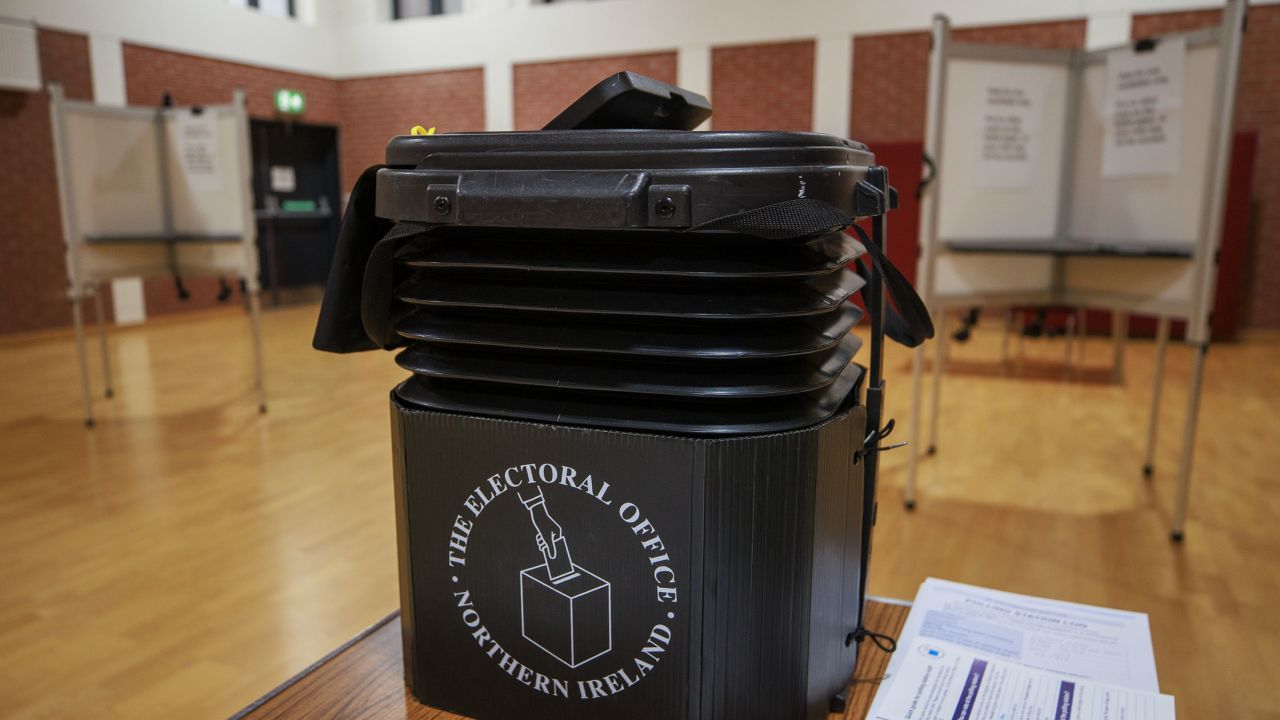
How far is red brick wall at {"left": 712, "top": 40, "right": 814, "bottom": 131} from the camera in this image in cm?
→ 744

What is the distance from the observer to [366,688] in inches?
28.4

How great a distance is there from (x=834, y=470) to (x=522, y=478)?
0.71 feet

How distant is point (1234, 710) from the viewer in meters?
1.65

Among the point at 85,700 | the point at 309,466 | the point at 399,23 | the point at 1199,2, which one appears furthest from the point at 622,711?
the point at 399,23

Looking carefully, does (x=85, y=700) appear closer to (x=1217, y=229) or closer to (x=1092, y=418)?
(x=1217, y=229)

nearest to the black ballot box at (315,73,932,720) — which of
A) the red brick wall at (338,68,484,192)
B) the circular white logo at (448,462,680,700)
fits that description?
the circular white logo at (448,462,680,700)

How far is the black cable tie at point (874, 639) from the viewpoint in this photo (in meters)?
0.71

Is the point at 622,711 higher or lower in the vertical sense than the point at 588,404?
lower

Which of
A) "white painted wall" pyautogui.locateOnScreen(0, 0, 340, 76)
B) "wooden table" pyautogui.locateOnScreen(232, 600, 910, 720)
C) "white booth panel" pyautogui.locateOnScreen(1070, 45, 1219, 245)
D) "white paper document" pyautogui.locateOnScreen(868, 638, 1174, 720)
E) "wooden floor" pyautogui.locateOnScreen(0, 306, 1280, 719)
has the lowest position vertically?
"wooden floor" pyautogui.locateOnScreen(0, 306, 1280, 719)

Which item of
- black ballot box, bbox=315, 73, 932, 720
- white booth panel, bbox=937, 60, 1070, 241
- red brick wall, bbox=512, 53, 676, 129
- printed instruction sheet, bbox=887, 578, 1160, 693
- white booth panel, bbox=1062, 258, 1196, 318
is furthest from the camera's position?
red brick wall, bbox=512, 53, 676, 129

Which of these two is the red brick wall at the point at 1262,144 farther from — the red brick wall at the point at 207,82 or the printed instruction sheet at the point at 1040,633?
the red brick wall at the point at 207,82

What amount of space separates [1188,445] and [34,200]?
7.17 metres

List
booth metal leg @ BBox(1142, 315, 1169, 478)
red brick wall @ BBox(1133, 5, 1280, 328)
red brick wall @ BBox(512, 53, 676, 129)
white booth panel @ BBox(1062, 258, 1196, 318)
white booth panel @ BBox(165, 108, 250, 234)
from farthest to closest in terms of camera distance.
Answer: red brick wall @ BBox(512, 53, 676, 129), red brick wall @ BBox(1133, 5, 1280, 328), white booth panel @ BBox(165, 108, 250, 234), booth metal leg @ BBox(1142, 315, 1169, 478), white booth panel @ BBox(1062, 258, 1196, 318)

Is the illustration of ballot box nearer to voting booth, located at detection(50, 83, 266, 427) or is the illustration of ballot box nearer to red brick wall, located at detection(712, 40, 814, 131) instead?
voting booth, located at detection(50, 83, 266, 427)
